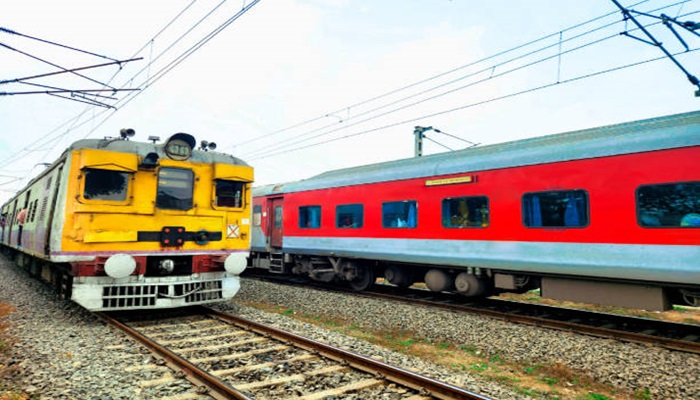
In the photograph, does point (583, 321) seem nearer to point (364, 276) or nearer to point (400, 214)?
point (400, 214)

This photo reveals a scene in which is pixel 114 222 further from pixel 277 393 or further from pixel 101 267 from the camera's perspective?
pixel 277 393

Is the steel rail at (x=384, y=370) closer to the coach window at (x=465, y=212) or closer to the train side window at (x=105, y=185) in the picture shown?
the train side window at (x=105, y=185)

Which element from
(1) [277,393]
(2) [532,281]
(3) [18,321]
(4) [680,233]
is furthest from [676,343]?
(3) [18,321]

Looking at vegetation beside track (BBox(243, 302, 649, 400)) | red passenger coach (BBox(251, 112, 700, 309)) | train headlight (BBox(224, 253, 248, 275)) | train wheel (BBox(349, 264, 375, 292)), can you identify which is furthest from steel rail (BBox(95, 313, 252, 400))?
train wheel (BBox(349, 264, 375, 292))

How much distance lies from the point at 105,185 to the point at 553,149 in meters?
8.39

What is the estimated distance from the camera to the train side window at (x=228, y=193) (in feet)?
28.5

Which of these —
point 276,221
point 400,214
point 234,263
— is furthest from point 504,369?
point 276,221

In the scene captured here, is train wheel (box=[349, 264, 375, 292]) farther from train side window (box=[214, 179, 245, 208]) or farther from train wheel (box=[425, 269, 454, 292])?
train side window (box=[214, 179, 245, 208])

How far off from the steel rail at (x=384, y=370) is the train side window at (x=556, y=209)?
16.7ft

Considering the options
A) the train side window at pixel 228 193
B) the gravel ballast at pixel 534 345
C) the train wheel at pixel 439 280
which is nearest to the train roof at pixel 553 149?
the train wheel at pixel 439 280

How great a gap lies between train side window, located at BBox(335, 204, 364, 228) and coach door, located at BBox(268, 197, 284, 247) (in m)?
3.28

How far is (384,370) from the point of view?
4781mm

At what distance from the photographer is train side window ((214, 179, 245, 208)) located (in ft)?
28.5

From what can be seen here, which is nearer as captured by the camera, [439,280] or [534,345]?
[534,345]
